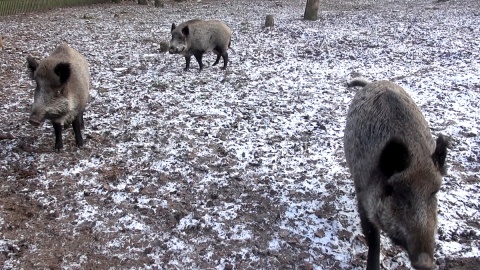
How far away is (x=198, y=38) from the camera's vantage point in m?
7.73

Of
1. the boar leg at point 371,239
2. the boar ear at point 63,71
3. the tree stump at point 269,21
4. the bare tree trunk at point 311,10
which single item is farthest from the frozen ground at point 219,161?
the bare tree trunk at point 311,10

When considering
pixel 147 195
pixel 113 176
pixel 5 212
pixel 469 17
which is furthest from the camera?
pixel 469 17

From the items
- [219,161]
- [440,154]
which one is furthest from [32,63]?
[440,154]

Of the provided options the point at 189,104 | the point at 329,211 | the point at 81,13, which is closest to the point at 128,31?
the point at 81,13

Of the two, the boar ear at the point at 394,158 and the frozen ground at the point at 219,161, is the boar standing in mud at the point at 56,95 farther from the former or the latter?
the boar ear at the point at 394,158

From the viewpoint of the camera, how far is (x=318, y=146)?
4875 millimetres

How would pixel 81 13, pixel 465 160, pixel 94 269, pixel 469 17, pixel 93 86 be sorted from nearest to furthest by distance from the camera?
pixel 94 269, pixel 465 160, pixel 93 86, pixel 469 17, pixel 81 13

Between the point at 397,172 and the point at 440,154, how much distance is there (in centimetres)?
32

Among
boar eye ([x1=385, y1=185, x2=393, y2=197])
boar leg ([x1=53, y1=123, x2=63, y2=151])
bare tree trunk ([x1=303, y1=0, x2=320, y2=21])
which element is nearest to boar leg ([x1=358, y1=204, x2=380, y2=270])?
boar eye ([x1=385, y1=185, x2=393, y2=197])

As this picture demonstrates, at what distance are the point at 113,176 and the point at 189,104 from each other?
2.23 metres

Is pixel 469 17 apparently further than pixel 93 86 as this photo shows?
Yes

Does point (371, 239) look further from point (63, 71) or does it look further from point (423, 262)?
point (63, 71)

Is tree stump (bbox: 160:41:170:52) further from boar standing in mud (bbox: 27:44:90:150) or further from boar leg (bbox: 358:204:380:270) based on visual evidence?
boar leg (bbox: 358:204:380:270)

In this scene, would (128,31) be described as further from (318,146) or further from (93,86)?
(318,146)
